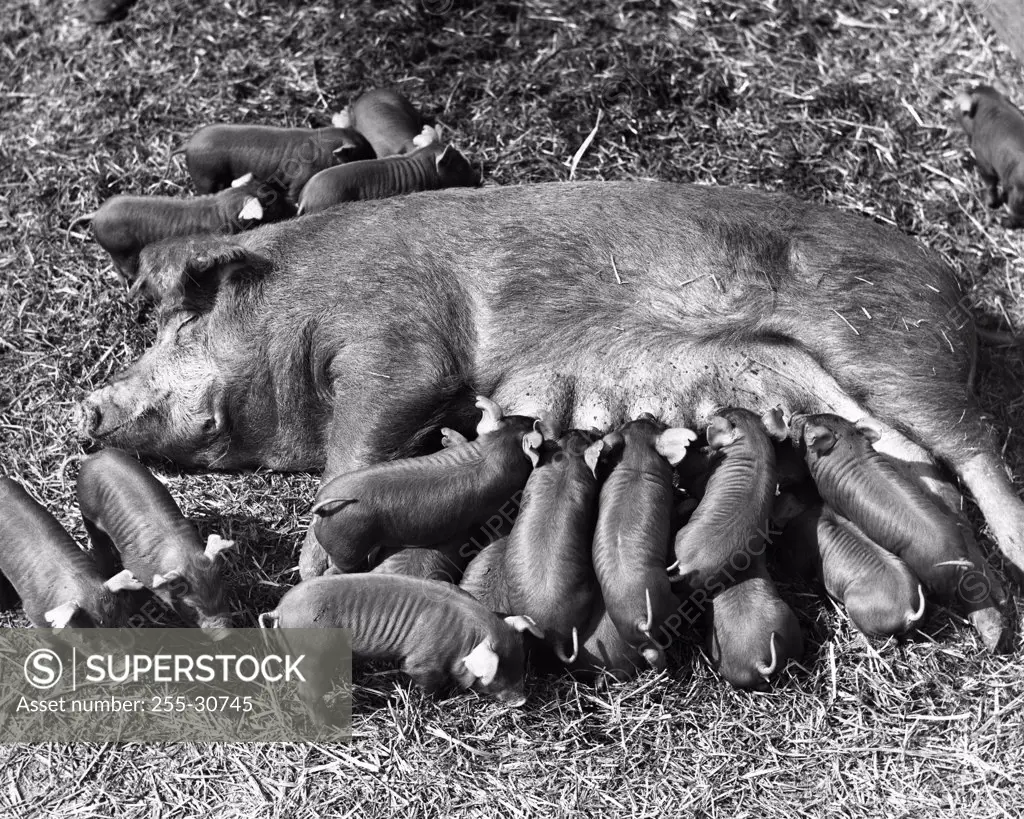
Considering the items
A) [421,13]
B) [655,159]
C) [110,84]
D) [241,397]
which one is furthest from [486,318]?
[110,84]

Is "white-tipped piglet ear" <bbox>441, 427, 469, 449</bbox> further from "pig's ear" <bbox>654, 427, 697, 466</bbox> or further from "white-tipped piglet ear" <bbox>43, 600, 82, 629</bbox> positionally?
"white-tipped piglet ear" <bbox>43, 600, 82, 629</bbox>

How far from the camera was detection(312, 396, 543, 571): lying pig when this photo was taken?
12.6 ft

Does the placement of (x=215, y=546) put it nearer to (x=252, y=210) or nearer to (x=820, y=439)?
(x=252, y=210)

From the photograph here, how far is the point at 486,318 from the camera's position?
4375mm

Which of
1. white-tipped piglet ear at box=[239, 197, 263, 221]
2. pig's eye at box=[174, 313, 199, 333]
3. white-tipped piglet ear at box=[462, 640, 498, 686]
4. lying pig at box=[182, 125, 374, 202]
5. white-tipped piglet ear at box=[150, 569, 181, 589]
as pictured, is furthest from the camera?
lying pig at box=[182, 125, 374, 202]

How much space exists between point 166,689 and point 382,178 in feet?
7.55

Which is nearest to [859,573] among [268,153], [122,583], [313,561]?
[313,561]

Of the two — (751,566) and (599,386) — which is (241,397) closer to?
(599,386)

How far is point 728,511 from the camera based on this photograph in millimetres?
3842

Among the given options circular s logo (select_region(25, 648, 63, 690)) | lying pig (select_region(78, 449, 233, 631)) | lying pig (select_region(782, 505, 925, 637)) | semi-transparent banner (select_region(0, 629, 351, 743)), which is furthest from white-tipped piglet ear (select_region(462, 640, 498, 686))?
circular s logo (select_region(25, 648, 63, 690))

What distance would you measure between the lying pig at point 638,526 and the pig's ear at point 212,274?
5.05ft

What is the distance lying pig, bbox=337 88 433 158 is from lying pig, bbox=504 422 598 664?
1935mm

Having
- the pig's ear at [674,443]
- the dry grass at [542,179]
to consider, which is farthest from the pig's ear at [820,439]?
the dry grass at [542,179]

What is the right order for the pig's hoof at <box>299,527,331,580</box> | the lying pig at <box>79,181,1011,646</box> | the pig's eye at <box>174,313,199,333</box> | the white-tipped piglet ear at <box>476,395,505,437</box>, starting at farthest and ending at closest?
1. the pig's eye at <box>174,313,199,333</box>
2. the lying pig at <box>79,181,1011,646</box>
3. the pig's hoof at <box>299,527,331,580</box>
4. the white-tipped piglet ear at <box>476,395,505,437</box>
